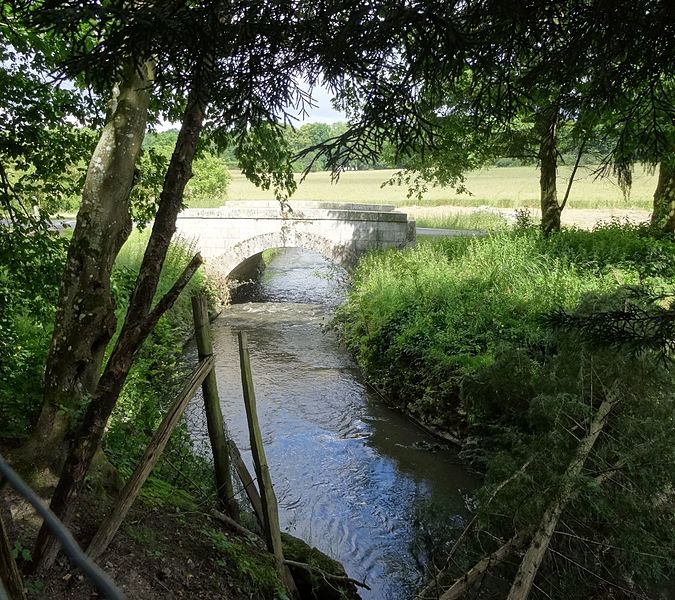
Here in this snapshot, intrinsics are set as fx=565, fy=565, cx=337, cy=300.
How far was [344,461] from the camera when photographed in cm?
802

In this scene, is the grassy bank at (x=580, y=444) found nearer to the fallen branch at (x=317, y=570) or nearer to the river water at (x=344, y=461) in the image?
the river water at (x=344, y=461)

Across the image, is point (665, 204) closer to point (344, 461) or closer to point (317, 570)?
point (344, 461)

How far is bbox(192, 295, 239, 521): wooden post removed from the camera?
415 cm

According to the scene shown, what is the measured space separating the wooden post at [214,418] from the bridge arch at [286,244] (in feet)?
40.4

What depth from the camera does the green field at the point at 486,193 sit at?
27.2 m

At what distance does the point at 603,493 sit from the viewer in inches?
158

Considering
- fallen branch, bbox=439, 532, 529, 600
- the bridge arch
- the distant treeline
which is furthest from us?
the bridge arch

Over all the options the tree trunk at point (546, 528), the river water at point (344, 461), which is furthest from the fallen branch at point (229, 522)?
the tree trunk at point (546, 528)

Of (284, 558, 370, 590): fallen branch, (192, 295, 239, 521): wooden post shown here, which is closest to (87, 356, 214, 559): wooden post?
(192, 295, 239, 521): wooden post

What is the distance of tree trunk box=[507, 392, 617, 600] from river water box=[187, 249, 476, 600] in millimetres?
1714

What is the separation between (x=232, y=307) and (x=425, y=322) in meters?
8.59

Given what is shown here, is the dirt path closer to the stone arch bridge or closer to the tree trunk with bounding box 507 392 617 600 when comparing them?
the stone arch bridge

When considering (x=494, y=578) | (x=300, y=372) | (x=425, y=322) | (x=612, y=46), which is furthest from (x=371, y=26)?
(x=300, y=372)

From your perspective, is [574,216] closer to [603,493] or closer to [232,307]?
[232,307]
